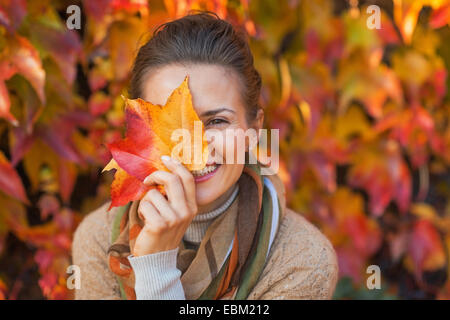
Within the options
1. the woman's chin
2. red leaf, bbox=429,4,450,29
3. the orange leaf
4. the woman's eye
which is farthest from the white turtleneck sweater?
red leaf, bbox=429,4,450,29

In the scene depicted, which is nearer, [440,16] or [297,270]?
[297,270]

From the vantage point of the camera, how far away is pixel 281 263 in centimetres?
104

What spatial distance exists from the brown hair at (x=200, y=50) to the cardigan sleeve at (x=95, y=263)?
0.32 m

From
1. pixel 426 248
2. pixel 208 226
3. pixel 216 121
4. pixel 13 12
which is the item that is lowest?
pixel 426 248

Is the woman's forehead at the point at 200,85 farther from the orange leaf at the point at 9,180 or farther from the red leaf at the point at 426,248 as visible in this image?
the red leaf at the point at 426,248

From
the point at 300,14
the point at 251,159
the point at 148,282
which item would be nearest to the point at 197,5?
the point at 300,14

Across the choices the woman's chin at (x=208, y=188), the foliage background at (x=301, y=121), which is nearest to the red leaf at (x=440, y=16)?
the foliage background at (x=301, y=121)

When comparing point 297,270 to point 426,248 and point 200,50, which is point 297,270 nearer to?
point 200,50

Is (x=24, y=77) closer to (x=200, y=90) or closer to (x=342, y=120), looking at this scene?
(x=200, y=90)

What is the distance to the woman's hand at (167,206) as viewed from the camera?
819 mm

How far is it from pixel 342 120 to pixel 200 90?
2.84 feet

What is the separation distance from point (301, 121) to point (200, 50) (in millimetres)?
658

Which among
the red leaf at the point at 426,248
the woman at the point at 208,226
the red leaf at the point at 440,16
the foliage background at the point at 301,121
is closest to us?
the woman at the point at 208,226

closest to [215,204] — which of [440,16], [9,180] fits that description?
[9,180]
